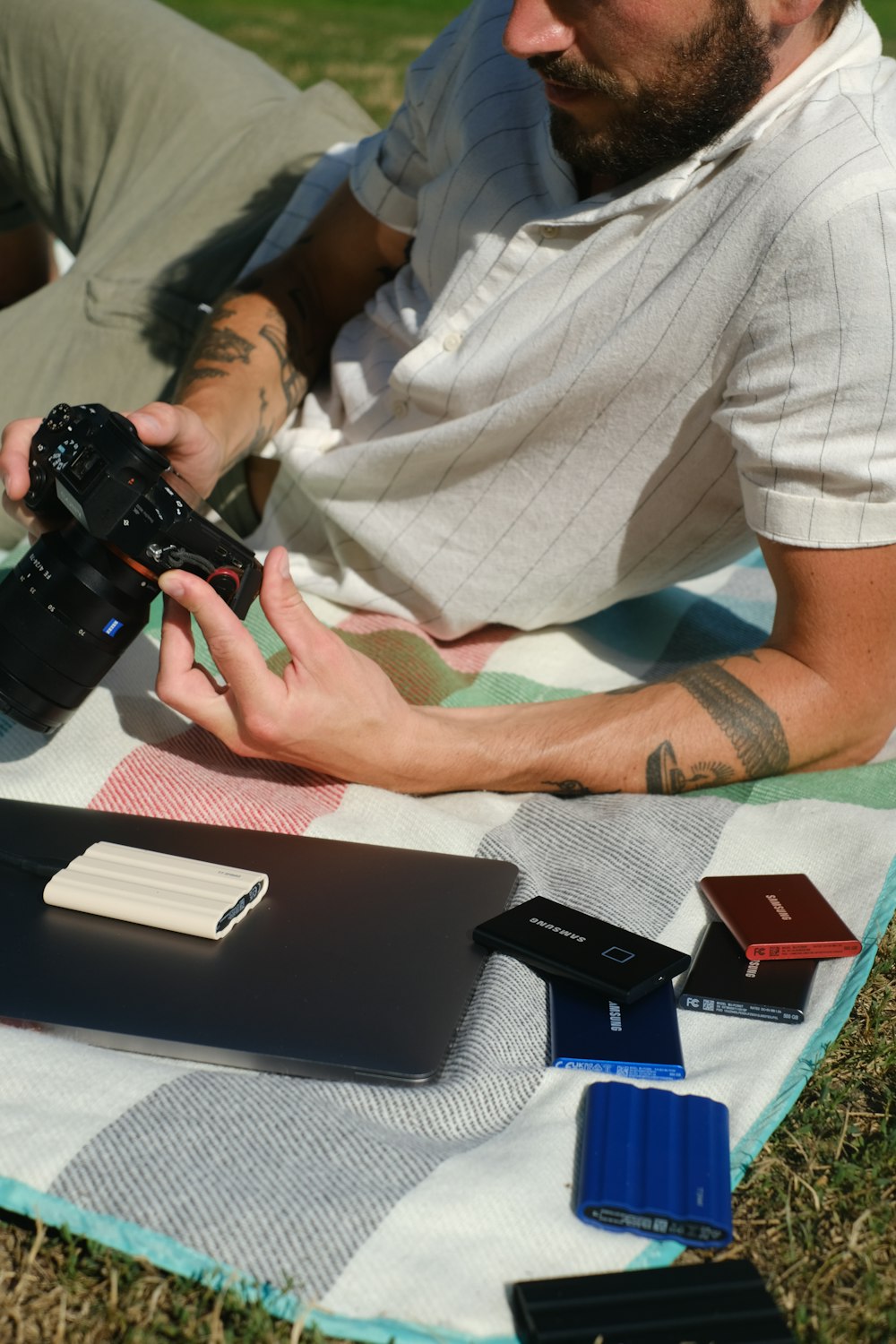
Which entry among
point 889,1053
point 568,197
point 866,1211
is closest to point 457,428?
point 568,197

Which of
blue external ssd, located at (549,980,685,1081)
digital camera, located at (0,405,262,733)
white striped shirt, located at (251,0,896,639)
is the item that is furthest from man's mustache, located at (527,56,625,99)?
blue external ssd, located at (549,980,685,1081)

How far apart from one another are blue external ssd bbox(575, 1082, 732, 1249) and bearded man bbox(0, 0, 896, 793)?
492 millimetres

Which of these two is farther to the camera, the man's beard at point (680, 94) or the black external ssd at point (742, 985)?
the man's beard at point (680, 94)

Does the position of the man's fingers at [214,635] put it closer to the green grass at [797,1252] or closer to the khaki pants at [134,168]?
the green grass at [797,1252]

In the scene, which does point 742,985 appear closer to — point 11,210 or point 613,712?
point 613,712

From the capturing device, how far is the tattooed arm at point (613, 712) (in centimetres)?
135

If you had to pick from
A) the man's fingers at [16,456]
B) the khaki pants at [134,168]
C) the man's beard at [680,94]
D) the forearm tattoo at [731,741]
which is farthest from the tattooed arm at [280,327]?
the forearm tattoo at [731,741]

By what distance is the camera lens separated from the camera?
4.13 feet

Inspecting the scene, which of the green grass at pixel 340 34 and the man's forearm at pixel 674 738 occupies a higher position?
the man's forearm at pixel 674 738

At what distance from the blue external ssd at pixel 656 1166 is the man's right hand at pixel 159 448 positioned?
2.60 feet

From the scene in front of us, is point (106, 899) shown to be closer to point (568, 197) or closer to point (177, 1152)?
point (177, 1152)

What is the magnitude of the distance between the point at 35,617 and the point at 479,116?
89 centimetres

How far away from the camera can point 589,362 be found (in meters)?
1.52

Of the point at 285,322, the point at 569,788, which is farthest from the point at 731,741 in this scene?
the point at 285,322
